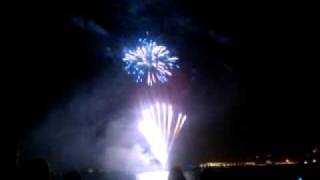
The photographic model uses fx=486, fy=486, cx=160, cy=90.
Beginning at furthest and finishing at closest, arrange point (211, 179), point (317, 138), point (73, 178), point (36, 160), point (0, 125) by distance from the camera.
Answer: point (317, 138) < point (211, 179) < point (73, 178) < point (36, 160) < point (0, 125)

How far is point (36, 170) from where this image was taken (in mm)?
7520

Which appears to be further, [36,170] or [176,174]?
[176,174]

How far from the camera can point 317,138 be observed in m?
192

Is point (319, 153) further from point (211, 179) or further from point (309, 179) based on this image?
point (211, 179)

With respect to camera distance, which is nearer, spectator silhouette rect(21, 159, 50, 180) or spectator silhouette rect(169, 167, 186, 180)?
spectator silhouette rect(21, 159, 50, 180)

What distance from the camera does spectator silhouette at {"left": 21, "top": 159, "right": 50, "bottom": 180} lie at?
24.5ft

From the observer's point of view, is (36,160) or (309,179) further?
(309,179)

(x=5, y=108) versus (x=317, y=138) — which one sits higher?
(x=317, y=138)

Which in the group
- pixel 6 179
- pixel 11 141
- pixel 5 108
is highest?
pixel 5 108

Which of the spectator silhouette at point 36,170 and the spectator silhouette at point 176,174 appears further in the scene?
the spectator silhouette at point 176,174

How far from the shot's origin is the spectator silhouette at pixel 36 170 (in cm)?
748

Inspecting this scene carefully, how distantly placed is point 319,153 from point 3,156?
199 metres

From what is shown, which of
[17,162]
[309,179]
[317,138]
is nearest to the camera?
[17,162]

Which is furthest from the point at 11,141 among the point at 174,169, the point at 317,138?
the point at 317,138
